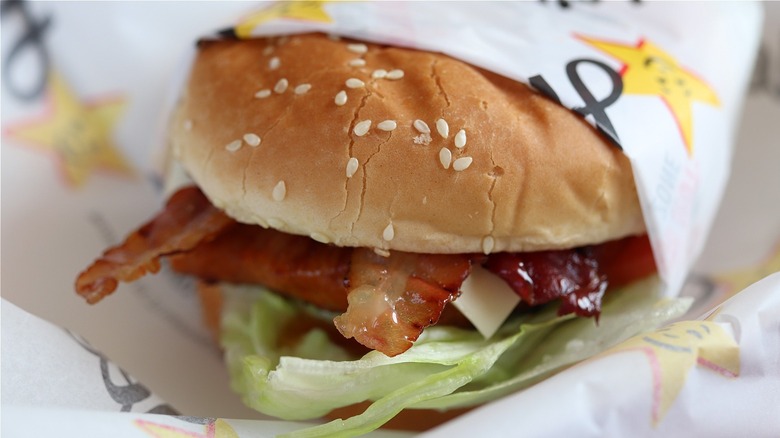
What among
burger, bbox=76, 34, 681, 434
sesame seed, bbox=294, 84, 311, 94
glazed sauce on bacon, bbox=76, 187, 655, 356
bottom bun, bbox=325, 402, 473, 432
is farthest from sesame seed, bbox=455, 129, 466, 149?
bottom bun, bbox=325, 402, 473, 432

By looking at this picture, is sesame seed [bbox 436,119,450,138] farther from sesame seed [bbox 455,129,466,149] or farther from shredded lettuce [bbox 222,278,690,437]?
shredded lettuce [bbox 222,278,690,437]

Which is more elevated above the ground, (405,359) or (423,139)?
(423,139)

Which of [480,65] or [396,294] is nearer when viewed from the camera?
[396,294]

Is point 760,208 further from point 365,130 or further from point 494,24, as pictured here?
point 365,130

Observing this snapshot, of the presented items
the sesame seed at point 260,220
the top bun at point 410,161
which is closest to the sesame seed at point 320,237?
the top bun at point 410,161

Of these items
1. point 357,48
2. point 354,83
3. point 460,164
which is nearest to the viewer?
point 460,164

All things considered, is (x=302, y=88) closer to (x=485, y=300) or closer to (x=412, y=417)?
(x=485, y=300)

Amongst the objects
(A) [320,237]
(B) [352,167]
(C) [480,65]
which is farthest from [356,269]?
(C) [480,65]
